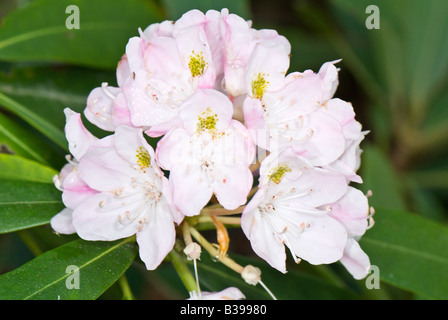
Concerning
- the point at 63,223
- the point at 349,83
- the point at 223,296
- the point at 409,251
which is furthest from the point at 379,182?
the point at 63,223

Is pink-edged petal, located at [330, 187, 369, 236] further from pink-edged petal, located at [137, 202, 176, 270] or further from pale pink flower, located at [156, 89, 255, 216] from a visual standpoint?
pink-edged petal, located at [137, 202, 176, 270]

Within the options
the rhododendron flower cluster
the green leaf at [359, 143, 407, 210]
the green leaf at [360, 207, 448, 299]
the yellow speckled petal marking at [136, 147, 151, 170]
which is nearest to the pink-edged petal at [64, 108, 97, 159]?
the rhododendron flower cluster

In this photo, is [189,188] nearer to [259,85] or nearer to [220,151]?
[220,151]

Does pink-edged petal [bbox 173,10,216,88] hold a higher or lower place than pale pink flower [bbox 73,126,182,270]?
higher

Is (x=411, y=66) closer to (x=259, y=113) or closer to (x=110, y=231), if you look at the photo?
(x=259, y=113)

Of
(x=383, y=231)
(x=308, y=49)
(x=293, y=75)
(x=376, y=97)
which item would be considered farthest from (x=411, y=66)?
→ (x=293, y=75)
